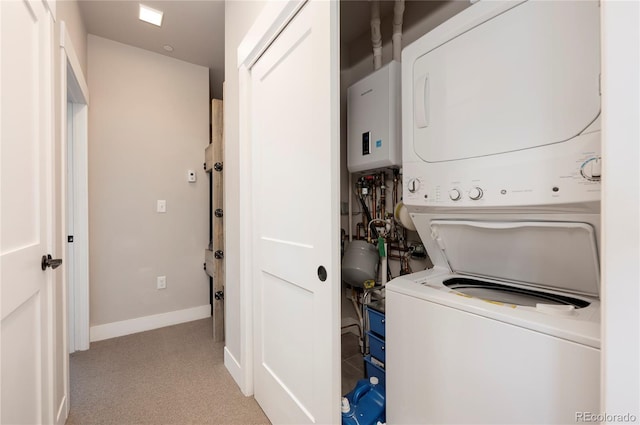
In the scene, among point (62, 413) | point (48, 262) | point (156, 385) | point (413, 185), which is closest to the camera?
point (48, 262)

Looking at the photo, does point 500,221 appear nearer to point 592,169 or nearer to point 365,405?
point 592,169

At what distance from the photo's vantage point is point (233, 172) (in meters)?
1.86

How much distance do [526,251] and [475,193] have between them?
0.97 ft

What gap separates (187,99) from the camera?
2.88 m

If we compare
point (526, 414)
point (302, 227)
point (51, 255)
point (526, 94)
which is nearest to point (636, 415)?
point (526, 414)

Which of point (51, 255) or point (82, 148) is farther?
point (82, 148)

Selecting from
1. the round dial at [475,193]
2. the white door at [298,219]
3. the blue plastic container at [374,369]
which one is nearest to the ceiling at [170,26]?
the white door at [298,219]

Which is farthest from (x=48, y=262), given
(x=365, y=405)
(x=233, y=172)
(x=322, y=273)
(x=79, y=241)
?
(x=365, y=405)

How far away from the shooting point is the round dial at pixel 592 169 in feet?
2.58

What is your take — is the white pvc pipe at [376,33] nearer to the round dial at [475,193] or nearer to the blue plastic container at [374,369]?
the round dial at [475,193]

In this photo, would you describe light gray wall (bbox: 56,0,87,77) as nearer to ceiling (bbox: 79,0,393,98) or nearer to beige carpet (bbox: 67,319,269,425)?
ceiling (bbox: 79,0,393,98)

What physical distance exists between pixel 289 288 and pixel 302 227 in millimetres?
321

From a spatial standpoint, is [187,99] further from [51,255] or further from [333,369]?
[333,369]

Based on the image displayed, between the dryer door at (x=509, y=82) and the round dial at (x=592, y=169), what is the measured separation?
9 centimetres
